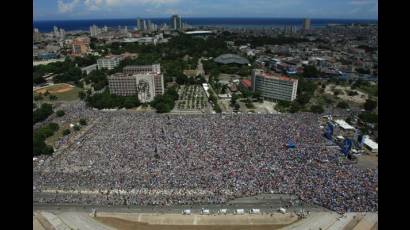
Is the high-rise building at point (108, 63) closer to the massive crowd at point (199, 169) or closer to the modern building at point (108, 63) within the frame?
the modern building at point (108, 63)

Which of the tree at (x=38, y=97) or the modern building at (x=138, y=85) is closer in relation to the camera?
the modern building at (x=138, y=85)

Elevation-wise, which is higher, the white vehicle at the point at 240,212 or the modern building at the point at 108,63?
the modern building at the point at 108,63

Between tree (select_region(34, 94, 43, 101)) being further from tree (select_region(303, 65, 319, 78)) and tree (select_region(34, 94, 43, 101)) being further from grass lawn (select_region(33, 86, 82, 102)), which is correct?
tree (select_region(303, 65, 319, 78))

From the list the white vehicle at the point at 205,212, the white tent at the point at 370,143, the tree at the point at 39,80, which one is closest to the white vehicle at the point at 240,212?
the white vehicle at the point at 205,212

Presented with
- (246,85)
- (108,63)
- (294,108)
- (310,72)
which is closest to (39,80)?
(108,63)

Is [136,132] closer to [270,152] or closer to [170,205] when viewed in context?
[170,205]

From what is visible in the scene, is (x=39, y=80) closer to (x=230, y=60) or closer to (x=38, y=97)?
(x=38, y=97)
